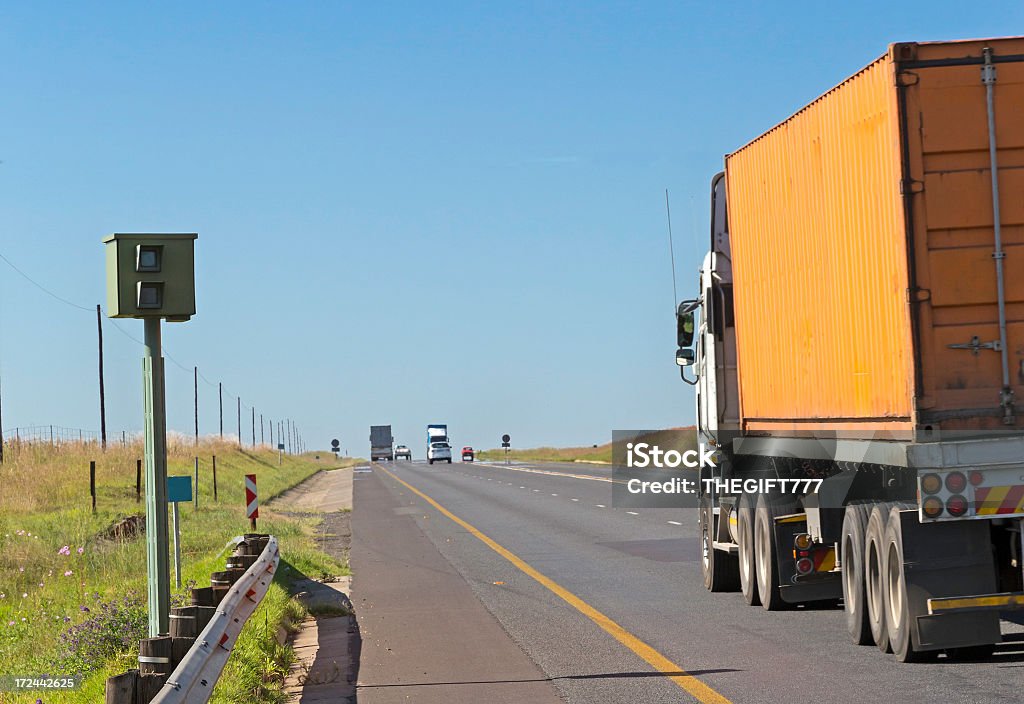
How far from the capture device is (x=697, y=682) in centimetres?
973

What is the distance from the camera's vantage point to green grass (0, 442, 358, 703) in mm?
10680

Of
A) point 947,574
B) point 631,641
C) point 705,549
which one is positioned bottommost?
point 631,641

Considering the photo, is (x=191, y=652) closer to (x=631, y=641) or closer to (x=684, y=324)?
(x=631, y=641)

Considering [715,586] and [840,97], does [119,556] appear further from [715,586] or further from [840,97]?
[840,97]

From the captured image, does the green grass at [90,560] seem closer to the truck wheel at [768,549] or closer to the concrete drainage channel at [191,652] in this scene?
the concrete drainage channel at [191,652]

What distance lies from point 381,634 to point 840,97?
20.9 ft

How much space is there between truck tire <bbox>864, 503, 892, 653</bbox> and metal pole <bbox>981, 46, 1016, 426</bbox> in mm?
1271

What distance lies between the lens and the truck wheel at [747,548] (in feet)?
46.2

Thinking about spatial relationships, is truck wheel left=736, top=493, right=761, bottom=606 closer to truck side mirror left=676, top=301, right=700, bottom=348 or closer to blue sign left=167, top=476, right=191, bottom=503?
truck side mirror left=676, top=301, right=700, bottom=348

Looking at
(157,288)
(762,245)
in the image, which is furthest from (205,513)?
(157,288)

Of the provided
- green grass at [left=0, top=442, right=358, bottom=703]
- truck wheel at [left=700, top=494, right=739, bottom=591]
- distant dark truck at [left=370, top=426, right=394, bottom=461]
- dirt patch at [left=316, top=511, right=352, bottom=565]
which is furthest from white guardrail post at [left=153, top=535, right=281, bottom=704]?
distant dark truck at [left=370, top=426, right=394, bottom=461]

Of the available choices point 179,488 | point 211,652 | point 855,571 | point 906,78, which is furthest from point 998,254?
point 179,488

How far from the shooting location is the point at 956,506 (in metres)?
9.27

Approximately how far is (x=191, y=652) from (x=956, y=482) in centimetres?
507
